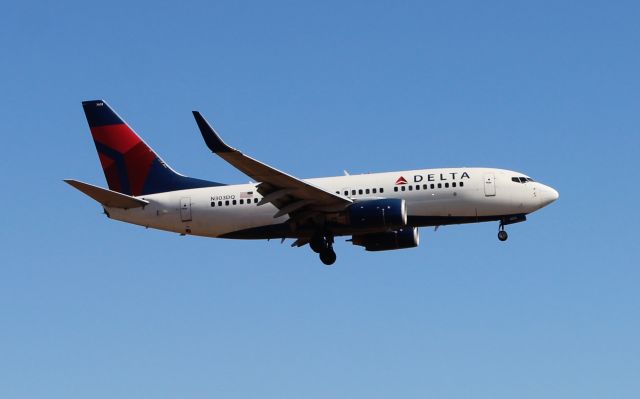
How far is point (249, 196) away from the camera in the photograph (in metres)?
61.4

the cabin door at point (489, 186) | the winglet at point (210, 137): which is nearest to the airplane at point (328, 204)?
the cabin door at point (489, 186)

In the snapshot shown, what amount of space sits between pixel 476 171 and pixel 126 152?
61.3 ft

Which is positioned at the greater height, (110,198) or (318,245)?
(110,198)

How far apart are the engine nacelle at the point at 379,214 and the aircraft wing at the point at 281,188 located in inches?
28.9

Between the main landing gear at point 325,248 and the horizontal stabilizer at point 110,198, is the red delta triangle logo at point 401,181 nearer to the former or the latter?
the main landing gear at point 325,248

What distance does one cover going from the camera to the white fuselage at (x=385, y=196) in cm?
5891

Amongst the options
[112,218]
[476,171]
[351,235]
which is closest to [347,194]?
[351,235]

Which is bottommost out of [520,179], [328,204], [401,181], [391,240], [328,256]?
[328,256]

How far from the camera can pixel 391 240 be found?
63.3 m

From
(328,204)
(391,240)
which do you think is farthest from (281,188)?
(391,240)

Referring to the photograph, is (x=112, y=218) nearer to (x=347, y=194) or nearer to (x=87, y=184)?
(x=87, y=184)

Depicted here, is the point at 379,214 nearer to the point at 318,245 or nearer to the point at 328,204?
the point at 328,204

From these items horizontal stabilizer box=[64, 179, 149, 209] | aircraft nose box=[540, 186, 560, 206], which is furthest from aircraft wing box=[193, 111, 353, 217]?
aircraft nose box=[540, 186, 560, 206]

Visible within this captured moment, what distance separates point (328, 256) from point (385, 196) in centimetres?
420
